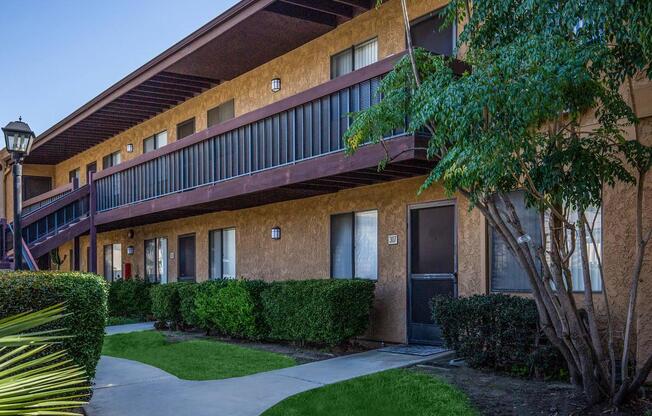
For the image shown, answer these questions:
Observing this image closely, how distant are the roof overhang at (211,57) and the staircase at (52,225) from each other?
2.68 metres

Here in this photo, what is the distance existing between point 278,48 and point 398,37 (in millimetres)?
3487

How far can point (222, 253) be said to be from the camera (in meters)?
16.0

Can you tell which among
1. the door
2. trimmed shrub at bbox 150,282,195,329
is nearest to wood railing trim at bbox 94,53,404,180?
the door

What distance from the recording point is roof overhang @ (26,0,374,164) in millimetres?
11320

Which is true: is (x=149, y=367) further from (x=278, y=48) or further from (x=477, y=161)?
(x=278, y=48)

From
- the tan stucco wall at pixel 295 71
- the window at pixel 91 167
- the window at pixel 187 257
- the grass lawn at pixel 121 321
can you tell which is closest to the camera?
the tan stucco wall at pixel 295 71

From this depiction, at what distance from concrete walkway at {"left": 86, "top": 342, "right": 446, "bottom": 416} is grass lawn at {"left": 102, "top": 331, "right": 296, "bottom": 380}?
33 cm

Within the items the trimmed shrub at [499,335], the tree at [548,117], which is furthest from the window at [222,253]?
the tree at [548,117]

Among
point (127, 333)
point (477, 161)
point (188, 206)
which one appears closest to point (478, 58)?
point (477, 161)

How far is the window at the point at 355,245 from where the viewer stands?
11188 millimetres

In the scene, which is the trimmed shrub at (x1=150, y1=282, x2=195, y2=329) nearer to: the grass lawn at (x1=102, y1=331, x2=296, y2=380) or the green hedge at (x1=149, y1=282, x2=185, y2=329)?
the green hedge at (x1=149, y1=282, x2=185, y2=329)

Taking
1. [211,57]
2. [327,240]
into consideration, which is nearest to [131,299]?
[211,57]

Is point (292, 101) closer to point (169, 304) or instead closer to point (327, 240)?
point (327, 240)

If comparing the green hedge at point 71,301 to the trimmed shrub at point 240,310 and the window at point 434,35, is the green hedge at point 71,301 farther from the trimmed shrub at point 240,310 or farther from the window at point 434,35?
the window at point 434,35
